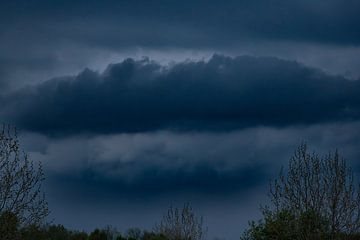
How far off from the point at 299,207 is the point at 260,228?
1117 cm

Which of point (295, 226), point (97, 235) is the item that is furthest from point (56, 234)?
point (295, 226)

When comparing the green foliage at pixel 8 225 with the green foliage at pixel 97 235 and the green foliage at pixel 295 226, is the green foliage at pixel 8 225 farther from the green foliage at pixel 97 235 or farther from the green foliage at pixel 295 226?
the green foliage at pixel 97 235

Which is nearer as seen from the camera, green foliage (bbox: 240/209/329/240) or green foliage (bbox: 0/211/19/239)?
green foliage (bbox: 0/211/19/239)

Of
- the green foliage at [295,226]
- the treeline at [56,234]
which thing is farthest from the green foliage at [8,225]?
the green foliage at [295,226]

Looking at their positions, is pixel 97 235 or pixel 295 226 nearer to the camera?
pixel 295 226

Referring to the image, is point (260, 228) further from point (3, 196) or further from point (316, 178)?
point (3, 196)

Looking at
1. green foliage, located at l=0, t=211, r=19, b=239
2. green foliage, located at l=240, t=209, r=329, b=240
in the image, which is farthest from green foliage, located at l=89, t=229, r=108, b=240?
green foliage, located at l=0, t=211, r=19, b=239

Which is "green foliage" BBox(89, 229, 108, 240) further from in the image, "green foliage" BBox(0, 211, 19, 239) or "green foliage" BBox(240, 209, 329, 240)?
"green foliage" BBox(0, 211, 19, 239)

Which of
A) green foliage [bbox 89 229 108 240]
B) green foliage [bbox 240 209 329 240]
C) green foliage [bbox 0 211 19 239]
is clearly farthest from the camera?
green foliage [bbox 89 229 108 240]

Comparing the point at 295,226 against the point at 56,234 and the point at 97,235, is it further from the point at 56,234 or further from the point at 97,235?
the point at 56,234

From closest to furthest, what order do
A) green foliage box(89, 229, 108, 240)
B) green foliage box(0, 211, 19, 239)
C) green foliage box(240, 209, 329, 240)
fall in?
green foliage box(0, 211, 19, 239)
green foliage box(240, 209, 329, 240)
green foliage box(89, 229, 108, 240)

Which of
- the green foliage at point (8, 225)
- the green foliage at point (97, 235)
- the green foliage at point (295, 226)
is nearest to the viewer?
the green foliage at point (8, 225)

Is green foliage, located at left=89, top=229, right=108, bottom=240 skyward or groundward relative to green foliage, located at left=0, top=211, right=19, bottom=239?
skyward

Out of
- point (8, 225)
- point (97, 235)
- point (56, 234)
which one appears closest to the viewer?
point (8, 225)
